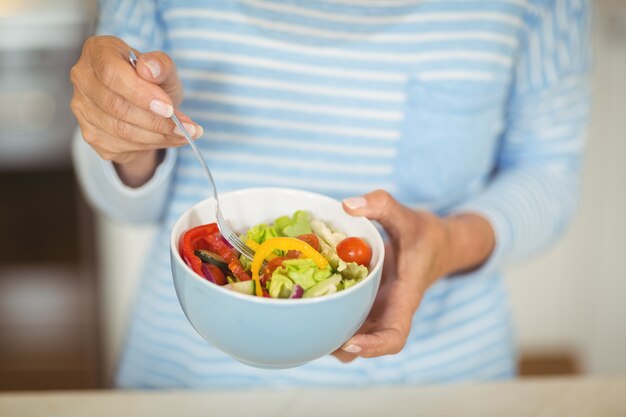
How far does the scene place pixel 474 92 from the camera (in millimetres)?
724

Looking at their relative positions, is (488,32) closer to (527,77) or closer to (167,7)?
(527,77)

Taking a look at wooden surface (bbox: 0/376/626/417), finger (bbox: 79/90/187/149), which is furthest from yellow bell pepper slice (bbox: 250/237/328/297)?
wooden surface (bbox: 0/376/626/417)

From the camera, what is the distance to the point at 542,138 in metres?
0.80

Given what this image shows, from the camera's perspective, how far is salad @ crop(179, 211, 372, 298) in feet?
1.47

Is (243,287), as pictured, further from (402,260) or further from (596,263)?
(596,263)

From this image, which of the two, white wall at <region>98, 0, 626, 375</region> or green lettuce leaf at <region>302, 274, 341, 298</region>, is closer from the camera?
green lettuce leaf at <region>302, 274, 341, 298</region>

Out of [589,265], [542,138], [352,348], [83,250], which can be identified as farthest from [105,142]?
[589,265]

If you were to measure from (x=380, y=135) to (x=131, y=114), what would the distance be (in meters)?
0.34

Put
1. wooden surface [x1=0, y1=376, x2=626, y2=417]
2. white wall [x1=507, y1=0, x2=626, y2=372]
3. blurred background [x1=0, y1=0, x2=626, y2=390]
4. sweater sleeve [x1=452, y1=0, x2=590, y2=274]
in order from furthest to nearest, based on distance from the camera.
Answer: white wall [x1=507, y1=0, x2=626, y2=372] < blurred background [x1=0, y1=0, x2=626, y2=390] < sweater sleeve [x1=452, y1=0, x2=590, y2=274] < wooden surface [x1=0, y1=376, x2=626, y2=417]

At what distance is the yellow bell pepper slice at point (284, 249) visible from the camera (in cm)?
47

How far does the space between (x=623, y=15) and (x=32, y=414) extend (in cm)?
136

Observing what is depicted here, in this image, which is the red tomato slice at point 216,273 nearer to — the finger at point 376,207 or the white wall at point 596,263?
the finger at point 376,207

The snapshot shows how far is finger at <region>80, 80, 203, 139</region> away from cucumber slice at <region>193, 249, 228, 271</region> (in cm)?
8

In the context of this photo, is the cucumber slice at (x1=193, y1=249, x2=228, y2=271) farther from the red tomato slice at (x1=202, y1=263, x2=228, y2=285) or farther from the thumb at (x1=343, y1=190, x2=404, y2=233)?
the thumb at (x1=343, y1=190, x2=404, y2=233)
